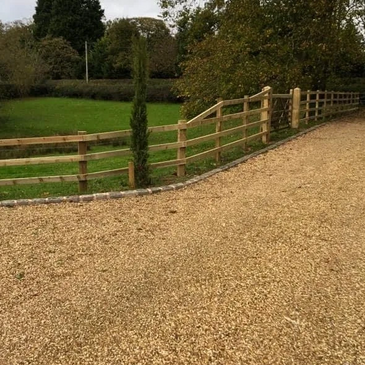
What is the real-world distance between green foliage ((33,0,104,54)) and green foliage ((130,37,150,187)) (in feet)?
191

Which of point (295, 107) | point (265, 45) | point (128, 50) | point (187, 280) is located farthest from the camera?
point (128, 50)

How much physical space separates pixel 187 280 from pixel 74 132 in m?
20.0

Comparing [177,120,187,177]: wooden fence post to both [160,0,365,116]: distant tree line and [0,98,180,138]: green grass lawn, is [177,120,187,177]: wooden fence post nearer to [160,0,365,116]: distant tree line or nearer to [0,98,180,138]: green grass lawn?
[160,0,365,116]: distant tree line

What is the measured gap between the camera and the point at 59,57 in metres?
54.9

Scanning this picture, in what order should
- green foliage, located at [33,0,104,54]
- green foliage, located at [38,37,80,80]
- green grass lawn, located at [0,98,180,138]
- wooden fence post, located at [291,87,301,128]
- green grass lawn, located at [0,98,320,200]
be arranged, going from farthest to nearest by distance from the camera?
green foliage, located at [33,0,104,54]
green foliage, located at [38,37,80,80]
green grass lawn, located at [0,98,180,138]
wooden fence post, located at [291,87,301,128]
green grass lawn, located at [0,98,320,200]

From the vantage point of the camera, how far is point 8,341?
2.57 metres

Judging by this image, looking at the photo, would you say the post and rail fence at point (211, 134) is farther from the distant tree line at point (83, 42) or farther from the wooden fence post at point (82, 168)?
the distant tree line at point (83, 42)

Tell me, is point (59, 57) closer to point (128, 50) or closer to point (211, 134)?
point (128, 50)

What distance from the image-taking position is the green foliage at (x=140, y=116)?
5855 millimetres

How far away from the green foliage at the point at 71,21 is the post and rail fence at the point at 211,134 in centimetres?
4968

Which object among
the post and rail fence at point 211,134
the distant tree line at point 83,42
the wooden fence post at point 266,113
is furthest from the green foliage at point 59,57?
the wooden fence post at point 266,113

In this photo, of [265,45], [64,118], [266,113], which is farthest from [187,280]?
[64,118]

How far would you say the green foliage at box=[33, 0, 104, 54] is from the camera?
60.0 meters

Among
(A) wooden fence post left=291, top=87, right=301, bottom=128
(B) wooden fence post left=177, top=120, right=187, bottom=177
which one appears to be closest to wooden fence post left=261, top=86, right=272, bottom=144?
(A) wooden fence post left=291, top=87, right=301, bottom=128
